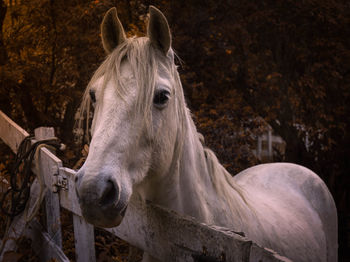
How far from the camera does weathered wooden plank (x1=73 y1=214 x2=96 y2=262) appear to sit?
2.09 meters

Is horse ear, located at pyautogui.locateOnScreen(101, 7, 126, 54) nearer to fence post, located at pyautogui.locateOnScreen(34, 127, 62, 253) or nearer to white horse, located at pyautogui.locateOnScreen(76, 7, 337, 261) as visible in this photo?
white horse, located at pyautogui.locateOnScreen(76, 7, 337, 261)

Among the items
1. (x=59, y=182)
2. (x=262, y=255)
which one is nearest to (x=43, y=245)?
(x=59, y=182)

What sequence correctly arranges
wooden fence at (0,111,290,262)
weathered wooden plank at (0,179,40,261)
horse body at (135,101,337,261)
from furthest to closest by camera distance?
weathered wooden plank at (0,179,40,261) < horse body at (135,101,337,261) < wooden fence at (0,111,290,262)

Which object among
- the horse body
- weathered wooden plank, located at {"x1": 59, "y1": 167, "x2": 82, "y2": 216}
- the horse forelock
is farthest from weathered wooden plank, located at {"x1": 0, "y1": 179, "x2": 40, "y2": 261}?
the horse body

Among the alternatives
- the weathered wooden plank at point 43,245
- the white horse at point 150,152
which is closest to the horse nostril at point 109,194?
the white horse at point 150,152

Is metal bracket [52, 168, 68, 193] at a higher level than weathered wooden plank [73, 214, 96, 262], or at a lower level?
Result: higher

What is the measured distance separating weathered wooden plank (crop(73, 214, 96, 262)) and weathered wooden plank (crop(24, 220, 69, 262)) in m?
0.17

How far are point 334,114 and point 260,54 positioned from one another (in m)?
1.72

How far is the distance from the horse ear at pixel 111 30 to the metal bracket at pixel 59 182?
3.02ft

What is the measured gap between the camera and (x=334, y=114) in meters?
5.90

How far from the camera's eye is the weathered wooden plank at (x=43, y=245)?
92.3 inches

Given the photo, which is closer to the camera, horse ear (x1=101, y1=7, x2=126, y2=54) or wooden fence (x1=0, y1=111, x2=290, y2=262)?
wooden fence (x1=0, y1=111, x2=290, y2=262)

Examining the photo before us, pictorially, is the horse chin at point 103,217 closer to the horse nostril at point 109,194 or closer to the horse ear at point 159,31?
the horse nostril at point 109,194

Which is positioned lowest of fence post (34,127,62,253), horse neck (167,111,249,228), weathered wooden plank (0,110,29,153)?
fence post (34,127,62,253)
